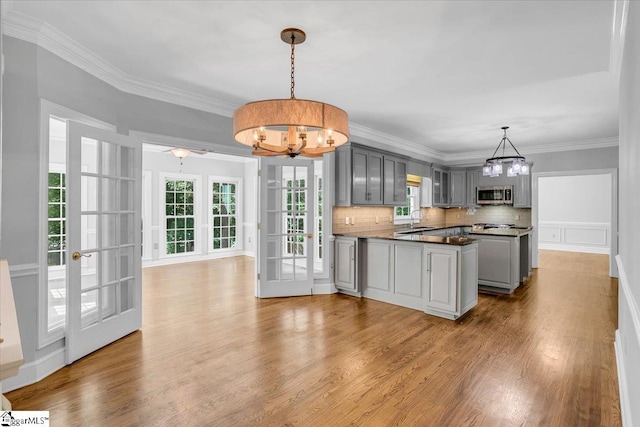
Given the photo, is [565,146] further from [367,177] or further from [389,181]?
[367,177]

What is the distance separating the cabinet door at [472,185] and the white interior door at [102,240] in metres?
7.12

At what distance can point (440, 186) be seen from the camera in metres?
8.02

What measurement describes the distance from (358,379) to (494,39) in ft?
9.52

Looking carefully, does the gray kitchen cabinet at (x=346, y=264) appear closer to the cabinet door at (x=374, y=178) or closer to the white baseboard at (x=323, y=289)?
the white baseboard at (x=323, y=289)

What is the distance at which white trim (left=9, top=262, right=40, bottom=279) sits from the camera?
2.54 meters

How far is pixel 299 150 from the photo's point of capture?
101 inches

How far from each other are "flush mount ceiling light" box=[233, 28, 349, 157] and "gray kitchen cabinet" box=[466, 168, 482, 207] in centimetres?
645

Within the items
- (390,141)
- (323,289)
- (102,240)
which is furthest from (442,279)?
(102,240)

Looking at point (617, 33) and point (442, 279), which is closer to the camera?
point (617, 33)

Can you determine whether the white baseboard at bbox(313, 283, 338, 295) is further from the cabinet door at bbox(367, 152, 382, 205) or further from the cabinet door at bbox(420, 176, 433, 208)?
the cabinet door at bbox(420, 176, 433, 208)

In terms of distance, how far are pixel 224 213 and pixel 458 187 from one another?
596cm

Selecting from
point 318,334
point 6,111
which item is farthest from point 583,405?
→ point 6,111

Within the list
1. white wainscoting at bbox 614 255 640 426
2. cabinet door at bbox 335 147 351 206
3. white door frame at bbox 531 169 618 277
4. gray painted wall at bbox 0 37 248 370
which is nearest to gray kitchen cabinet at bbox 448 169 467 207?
white door frame at bbox 531 169 618 277

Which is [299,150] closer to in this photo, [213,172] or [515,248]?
[515,248]
